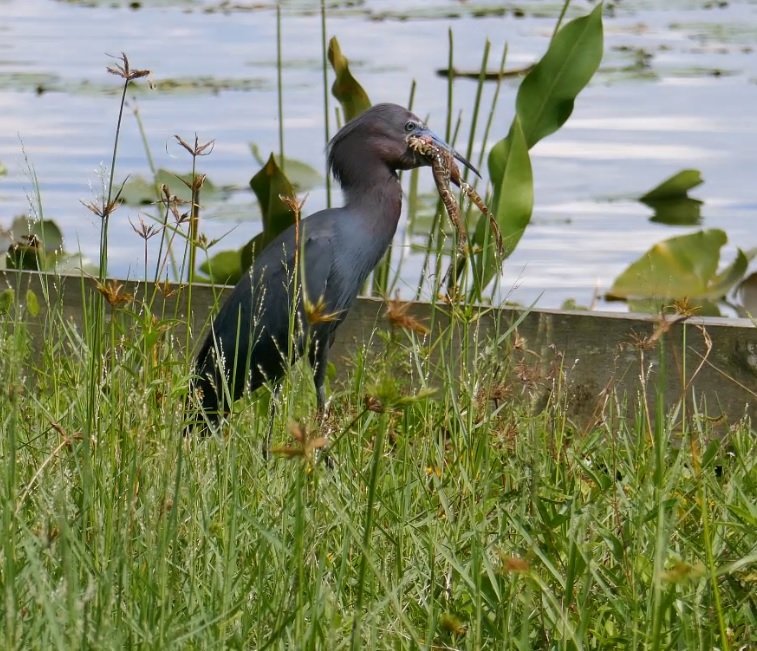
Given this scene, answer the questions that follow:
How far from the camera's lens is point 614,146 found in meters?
7.55

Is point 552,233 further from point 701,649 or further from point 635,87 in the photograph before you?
point 701,649

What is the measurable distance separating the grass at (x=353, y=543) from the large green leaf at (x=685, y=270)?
2.17 meters

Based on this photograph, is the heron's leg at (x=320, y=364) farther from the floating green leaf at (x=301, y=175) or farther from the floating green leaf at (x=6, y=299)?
the floating green leaf at (x=301, y=175)

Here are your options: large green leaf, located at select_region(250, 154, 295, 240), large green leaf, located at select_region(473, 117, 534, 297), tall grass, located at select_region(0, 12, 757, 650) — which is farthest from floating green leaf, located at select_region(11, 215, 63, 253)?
tall grass, located at select_region(0, 12, 757, 650)

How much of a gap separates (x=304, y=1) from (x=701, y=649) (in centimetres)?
1257

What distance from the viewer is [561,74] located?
3.43 metres

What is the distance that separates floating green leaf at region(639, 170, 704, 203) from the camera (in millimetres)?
5613

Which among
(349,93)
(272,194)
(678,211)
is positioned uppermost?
(349,93)

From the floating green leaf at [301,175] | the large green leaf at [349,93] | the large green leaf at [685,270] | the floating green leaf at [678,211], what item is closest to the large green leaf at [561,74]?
the large green leaf at [349,93]

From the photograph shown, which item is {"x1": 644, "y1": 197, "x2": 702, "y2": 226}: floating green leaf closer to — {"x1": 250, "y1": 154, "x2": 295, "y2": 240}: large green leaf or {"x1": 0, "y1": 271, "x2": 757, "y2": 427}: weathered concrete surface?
{"x1": 250, "y1": 154, "x2": 295, "y2": 240}: large green leaf

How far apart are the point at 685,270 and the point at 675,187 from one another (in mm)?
1312

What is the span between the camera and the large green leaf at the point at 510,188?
3.29 metres

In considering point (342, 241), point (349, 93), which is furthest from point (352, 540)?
point (349, 93)

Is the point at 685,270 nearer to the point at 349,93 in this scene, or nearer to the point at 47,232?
the point at 349,93
